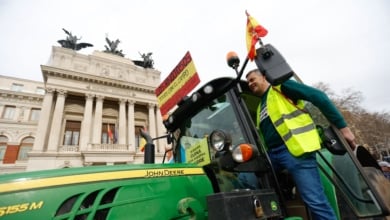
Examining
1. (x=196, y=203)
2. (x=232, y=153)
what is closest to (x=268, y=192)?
(x=232, y=153)

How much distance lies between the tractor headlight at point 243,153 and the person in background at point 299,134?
50cm

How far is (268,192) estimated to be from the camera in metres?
1.42

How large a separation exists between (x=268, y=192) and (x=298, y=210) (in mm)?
667

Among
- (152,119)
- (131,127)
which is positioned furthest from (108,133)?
(152,119)

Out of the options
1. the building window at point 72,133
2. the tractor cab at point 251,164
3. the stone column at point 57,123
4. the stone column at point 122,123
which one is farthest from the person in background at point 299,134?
the building window at point 72,133

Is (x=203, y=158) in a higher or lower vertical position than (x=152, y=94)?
lower

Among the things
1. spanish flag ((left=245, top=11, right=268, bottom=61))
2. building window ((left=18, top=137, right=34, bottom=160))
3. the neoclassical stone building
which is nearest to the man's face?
spanish flag ((left=245, top=11, right=268, bottom=61))

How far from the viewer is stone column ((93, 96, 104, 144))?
19906 millimetres

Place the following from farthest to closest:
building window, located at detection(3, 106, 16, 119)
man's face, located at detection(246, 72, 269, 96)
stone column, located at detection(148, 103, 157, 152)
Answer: building window, located at detection(3, 106, 16, 119), stone column, located at detection(148, 103, 157, 152), man's face, located at detection(246, 72, 269, 96)

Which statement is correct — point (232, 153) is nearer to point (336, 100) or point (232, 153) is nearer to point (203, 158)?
point (203, 158)

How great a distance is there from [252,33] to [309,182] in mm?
1251

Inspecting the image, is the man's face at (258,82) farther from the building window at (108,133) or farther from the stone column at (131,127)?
the building window at (108,133)

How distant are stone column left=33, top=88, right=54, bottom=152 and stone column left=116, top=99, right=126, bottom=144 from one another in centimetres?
646

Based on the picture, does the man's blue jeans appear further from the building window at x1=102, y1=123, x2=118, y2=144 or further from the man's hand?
the building window at x1=102, y1=123, x2=118, y2=144
